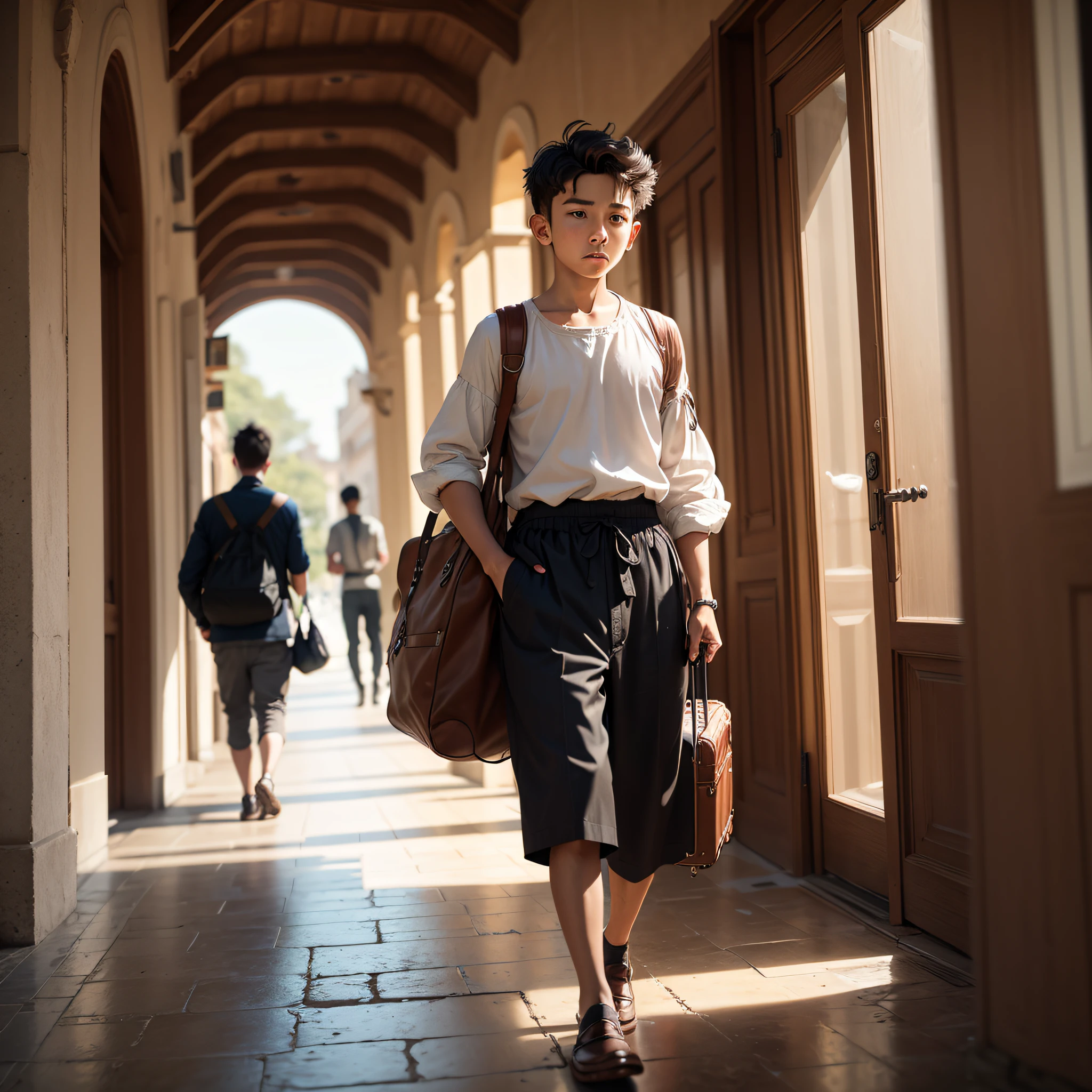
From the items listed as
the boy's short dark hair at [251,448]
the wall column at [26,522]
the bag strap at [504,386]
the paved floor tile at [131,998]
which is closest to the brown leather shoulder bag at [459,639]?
the bag strap at [504,386]

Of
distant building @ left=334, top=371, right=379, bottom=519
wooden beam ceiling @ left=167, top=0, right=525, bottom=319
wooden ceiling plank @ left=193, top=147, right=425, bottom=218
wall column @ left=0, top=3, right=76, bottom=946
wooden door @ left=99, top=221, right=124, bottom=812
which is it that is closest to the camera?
wall column @ left=0, top=3, right=76, bottom=946

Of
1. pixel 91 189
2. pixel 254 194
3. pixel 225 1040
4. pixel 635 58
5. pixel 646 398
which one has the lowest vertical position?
pixel 225 1040

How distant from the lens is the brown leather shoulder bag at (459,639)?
7.48ft

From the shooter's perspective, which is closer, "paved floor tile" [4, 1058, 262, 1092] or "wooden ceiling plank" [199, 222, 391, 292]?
"paved floor tile" [4, 1058, 262, 1092]

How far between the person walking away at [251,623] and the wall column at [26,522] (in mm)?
1900

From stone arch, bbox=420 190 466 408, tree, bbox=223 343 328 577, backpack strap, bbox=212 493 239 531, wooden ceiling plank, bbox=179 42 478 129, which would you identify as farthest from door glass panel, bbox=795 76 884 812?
tree, bbox=223 343 328 577

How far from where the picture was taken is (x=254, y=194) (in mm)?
11617

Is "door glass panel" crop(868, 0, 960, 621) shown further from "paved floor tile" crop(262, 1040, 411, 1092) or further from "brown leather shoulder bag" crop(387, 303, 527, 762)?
"paved floor tile" crop(262, 1040, 411, 1092)

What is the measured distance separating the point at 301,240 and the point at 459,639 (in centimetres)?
1179

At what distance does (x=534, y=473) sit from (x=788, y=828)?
206 cm

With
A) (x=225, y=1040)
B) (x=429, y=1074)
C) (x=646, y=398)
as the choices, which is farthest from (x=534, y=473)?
(x=225, y=1040)

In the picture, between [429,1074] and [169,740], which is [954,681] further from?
[169,740]

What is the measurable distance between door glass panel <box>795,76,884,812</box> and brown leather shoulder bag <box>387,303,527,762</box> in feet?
4.82

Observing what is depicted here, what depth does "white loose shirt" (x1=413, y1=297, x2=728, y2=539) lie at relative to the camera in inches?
91.1
